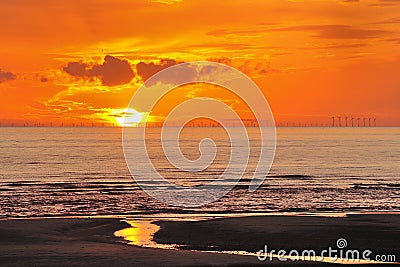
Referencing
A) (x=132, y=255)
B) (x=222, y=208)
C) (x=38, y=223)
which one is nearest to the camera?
(x=132, y=255)

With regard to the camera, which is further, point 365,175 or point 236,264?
point 365,175

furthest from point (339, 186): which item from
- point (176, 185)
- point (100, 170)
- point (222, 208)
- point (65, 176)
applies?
point (100, 170)

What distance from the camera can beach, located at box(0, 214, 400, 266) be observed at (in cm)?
2838

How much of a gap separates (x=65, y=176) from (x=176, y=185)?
1934cm

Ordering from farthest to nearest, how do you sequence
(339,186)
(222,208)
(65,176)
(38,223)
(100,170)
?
(100,170) < (65,176) < (339,186) < (222,208) < (38,223)

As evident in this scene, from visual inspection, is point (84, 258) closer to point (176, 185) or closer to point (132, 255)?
point (132, 255)

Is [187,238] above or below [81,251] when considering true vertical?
above

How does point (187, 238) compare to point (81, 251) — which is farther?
point (187, 238)

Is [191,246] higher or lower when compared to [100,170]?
lower

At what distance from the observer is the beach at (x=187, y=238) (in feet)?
93.1

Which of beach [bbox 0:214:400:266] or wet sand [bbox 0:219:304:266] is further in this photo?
beach [bbox 0:214:400:266]

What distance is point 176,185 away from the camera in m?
72.0

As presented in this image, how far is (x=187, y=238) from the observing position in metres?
34.2

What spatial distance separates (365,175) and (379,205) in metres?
36.3
